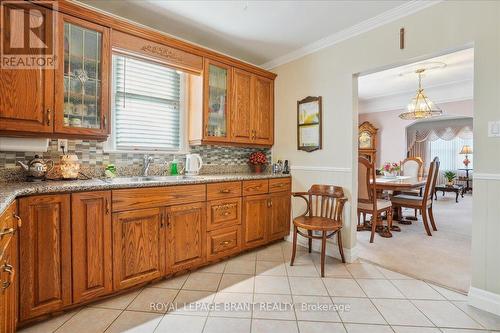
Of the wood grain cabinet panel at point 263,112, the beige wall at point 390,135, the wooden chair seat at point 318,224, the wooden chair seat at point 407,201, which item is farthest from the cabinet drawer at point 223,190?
the beige wall at point 390,135

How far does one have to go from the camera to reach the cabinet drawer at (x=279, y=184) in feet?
10.2

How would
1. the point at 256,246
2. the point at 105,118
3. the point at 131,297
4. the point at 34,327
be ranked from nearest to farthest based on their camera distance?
the point at 34,327 < the point at 131,297 < the point at 105,118 < the point at 256,246

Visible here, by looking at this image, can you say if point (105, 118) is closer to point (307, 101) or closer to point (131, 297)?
point (131, 297)

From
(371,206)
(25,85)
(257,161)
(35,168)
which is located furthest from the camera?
(257,161)

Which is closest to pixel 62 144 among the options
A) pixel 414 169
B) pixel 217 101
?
pixel 217 101

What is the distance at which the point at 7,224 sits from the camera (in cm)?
128

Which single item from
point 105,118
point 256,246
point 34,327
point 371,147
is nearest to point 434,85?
point 371,147

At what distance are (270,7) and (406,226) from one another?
154 inches

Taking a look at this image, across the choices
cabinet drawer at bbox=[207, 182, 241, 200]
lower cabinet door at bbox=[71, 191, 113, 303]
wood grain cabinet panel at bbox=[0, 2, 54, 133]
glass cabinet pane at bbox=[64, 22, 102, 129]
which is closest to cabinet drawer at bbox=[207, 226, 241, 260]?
cabinet drawer at bbox=[207, 182, 241, 200]

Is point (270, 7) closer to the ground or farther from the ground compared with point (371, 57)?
farther from the ground

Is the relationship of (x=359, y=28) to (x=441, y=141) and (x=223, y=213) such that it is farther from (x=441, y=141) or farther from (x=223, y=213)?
(x=441, y=141)

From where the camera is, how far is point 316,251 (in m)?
3.06

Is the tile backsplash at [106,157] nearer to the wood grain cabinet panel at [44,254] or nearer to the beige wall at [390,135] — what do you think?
the wood grain cabinet panel at [44,254]

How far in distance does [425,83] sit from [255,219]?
199 inches
